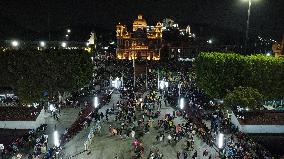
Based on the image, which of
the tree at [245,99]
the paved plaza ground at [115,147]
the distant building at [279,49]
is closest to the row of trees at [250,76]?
the tree at [245,99]

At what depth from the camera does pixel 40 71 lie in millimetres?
52312

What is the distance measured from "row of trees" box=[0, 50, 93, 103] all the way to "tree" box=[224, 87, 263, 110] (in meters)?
22.1

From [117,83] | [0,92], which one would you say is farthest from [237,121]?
[0,92]

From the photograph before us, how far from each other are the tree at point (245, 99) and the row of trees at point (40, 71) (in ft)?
72.3

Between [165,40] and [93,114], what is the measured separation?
109m

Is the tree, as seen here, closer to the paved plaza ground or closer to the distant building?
the paved plaza ground

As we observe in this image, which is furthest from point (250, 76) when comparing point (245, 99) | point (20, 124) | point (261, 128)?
point (20, 124)

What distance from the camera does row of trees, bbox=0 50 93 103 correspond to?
5047 cm

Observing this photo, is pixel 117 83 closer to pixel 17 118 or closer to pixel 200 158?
pixel 17 118

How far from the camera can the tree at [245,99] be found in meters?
45.7

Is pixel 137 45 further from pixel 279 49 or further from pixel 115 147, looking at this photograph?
pixel 115 147

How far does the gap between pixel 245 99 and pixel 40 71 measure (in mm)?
26527

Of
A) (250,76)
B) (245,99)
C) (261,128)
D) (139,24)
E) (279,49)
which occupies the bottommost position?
(261,128)

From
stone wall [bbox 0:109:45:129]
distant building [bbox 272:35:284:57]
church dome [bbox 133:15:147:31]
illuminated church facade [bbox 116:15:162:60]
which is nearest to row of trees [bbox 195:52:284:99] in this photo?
distant building [bbox 272:35:284:57]
